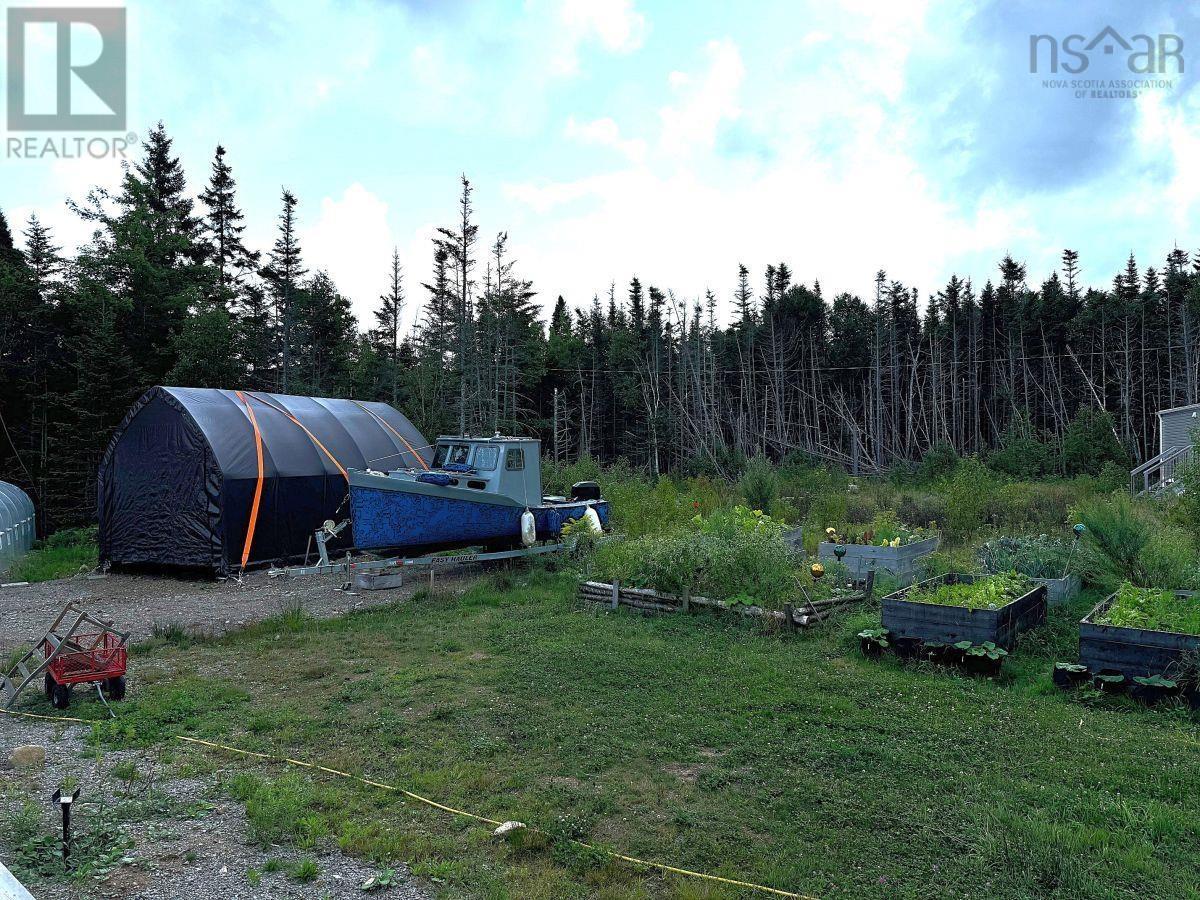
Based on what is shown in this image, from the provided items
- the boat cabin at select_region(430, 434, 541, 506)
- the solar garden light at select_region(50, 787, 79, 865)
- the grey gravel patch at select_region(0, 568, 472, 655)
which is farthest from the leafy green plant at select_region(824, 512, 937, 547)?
the solar garden light at select_region(50, 787, 79, 865)

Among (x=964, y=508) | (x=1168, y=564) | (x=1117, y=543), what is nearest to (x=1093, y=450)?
(x=964, y=508)

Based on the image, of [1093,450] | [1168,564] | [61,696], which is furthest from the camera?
[1093,450]

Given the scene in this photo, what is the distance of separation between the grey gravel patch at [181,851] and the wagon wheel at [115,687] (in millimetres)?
1296

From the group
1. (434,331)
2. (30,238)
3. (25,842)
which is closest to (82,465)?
(30,238)

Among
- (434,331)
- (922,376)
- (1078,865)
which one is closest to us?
(1078,865)

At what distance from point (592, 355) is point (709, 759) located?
33791 millimetres

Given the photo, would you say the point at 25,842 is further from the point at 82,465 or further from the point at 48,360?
the point at 48,360

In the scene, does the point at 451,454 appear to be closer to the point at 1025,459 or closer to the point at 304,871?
the point at 304,871

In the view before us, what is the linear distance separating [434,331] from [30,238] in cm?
1548

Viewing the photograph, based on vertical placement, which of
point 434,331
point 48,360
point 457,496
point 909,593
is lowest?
point 909,593

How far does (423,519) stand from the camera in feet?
37.5

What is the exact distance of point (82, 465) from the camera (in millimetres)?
22469

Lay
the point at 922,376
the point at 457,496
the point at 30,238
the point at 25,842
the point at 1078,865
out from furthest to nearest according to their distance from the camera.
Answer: the point at 922,376 → the point at 30,238 → the point at 457,496 → the point at 25,842 → the point at 1078,865

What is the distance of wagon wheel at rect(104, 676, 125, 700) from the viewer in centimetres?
630
